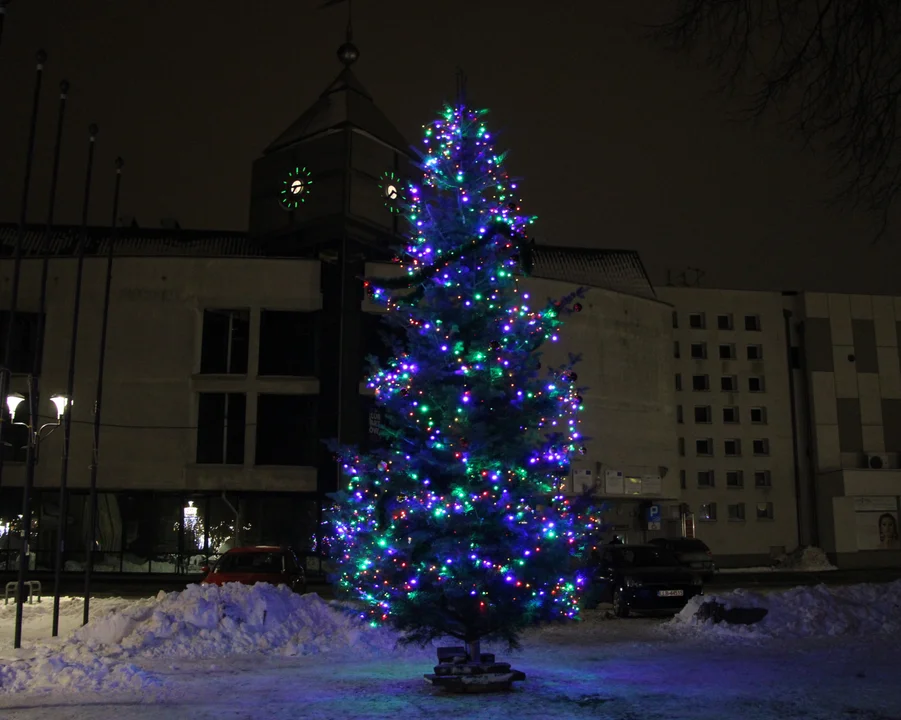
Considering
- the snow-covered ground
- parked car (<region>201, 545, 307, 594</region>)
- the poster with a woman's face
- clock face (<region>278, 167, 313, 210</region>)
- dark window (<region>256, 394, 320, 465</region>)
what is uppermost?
clock face (<region>278, 167, 313, 210</region>)

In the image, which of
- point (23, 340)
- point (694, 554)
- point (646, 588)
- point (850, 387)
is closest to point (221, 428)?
point (23, 340)

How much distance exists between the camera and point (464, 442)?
10398 millimetres

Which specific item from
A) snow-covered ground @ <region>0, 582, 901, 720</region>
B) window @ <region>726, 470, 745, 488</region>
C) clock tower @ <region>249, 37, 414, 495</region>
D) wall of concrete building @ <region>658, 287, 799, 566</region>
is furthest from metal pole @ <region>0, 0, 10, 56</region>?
window @ <region>726, 470, 745, 488</region>

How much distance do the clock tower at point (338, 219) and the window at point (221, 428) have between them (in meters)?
3.65

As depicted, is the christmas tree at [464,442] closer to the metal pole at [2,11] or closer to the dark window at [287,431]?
the metal pole at [2,11]

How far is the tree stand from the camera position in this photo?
10.2m

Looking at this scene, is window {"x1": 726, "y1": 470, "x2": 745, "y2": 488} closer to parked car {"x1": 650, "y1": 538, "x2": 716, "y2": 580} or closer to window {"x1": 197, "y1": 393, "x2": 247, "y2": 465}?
parked car {"x1": 650, "y1": 538, "x2": 716, "y2": 580}

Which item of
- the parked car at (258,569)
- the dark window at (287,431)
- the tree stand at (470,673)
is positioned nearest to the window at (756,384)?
the dark window at (287,431)

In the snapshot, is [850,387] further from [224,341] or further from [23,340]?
[23,340]

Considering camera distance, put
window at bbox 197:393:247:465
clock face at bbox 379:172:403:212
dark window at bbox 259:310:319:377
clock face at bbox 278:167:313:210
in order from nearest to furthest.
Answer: clock face at bbox 379:172:403:212
window at bbox 197:393:247:465
dark window at bbox 259:310:319:377
clock face at bbox 278:167:313:210

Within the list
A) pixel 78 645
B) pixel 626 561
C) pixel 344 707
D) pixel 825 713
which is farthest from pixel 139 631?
pixel 626 561

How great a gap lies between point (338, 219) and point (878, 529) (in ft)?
116

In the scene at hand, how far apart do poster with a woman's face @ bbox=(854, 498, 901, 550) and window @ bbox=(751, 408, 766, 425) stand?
752 centimetres

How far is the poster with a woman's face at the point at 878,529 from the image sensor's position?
173 ft
